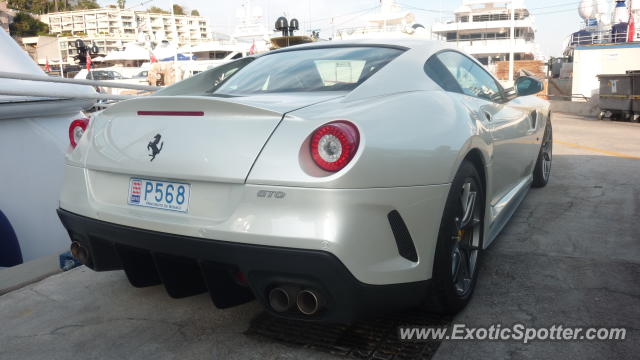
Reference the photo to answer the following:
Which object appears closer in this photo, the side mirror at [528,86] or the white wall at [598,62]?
the side mirror at [528,86]

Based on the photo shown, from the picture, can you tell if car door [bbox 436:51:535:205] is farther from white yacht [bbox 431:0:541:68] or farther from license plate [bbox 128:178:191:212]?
white yacht [bbox 431:0:541:68]

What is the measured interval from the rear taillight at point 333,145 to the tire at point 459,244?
1.94ft

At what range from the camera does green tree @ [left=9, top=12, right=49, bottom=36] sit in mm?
98188

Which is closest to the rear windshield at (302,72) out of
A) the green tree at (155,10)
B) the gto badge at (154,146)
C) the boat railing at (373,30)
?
the gto badge at (154,146)

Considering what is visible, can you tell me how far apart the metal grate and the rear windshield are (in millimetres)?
1121

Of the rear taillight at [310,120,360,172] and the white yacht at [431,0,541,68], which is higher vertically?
the white yacht at [431,0,541,68]

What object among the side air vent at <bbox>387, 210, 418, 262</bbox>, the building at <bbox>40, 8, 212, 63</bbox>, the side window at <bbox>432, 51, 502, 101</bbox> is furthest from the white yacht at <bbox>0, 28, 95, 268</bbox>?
the building at <bbox>40, 8, 212, 63</bbox>

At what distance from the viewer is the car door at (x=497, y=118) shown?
3.11 metres

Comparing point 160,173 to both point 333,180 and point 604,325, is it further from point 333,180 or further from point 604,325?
point 604,325

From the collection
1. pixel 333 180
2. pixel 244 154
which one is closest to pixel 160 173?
pixel 244 154

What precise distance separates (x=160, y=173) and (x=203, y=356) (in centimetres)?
82

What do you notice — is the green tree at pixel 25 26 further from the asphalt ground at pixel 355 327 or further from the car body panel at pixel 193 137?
the car body panel at pixel 193 137

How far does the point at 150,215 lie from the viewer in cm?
223

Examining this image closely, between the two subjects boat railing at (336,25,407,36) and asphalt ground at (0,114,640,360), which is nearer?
asphalt ground at (0,114,640,360)
